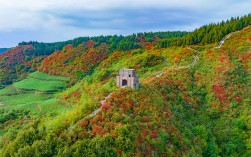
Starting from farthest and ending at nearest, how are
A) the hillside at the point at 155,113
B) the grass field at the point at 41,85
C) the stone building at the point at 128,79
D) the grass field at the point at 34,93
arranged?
the grass field at the point at 41,85 < the grass field at the point at 34,93 < the stone building at the point at 128,79 < the hillside at the point at 155,113

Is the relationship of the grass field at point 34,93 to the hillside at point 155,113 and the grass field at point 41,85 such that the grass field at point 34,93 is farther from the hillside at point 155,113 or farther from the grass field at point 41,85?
the hillside at point 155,113

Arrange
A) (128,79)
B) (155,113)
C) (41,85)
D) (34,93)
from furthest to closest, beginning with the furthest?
(41,85)
(34,93)
(128,79)
(155,113)

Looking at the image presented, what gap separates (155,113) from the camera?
128 ft

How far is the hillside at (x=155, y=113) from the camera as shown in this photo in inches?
1184

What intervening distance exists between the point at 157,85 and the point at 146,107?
44.8 ft

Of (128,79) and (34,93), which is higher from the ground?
(128,79)

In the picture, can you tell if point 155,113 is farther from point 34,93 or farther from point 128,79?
point 34,93

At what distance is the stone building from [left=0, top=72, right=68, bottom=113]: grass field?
2544cm

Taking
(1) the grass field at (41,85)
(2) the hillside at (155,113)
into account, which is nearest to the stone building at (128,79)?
(2) the hillside at (155,113)

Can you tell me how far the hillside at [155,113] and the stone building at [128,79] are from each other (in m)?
1.39

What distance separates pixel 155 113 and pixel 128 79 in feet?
27.0

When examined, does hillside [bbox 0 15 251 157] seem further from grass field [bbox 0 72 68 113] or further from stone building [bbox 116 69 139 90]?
stone building [bbox 116 69 139 90]

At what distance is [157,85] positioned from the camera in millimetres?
51969

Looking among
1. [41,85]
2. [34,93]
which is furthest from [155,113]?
[41,85]
